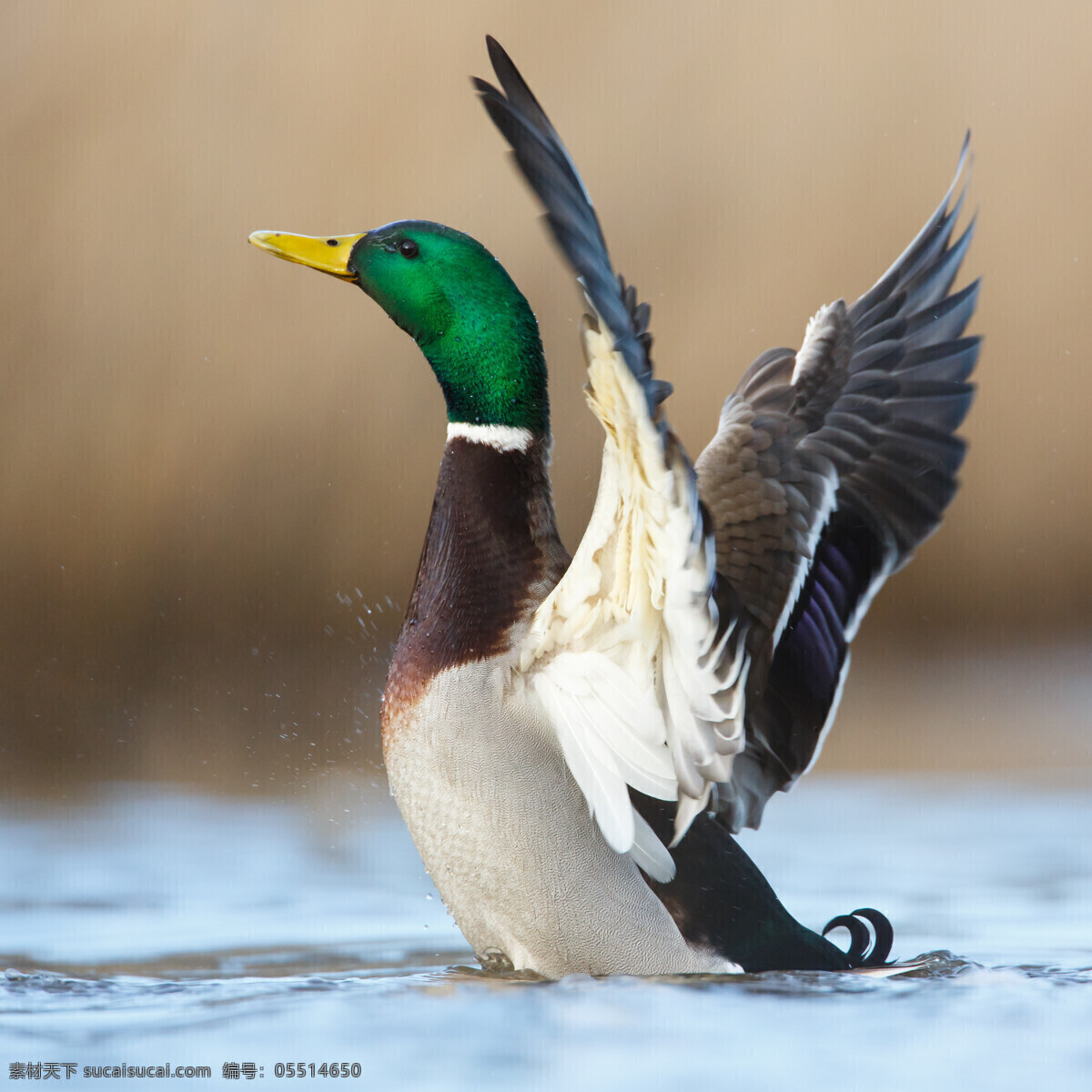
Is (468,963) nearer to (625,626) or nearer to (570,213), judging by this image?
(625,626)

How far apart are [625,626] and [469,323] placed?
0.76m

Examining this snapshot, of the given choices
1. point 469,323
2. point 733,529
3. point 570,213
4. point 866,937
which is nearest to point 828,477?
point 733,529

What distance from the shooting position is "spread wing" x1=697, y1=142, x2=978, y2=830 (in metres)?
2.81

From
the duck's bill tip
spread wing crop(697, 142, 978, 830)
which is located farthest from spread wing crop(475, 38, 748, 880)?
the duck's bill tip

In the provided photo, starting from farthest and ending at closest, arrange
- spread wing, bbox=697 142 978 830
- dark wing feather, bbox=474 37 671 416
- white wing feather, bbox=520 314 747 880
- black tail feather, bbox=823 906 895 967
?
1. black tail feather, bbox=823 906 895 967
2. spread wing, bbox=697 142 978 830
3. white wing feather, bbox=520 314 747 880
4. dark wing feather, bbox=474 37 671 416

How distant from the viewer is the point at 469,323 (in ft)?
9.41

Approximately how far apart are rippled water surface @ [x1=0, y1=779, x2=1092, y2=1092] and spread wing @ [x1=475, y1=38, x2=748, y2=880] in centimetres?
32

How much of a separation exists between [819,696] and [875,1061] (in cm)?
69

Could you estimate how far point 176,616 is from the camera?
6.42m

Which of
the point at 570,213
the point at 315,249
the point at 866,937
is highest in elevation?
the point at 315,249

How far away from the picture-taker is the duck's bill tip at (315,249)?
3.08 metres

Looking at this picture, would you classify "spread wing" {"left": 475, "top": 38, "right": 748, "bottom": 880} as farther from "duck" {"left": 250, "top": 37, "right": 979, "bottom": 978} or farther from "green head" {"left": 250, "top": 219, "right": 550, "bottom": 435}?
"green head" {"left": 250, "top": 219, "right": 550, "bottom": 435}

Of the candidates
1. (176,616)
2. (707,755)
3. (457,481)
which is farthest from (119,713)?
(707,755)

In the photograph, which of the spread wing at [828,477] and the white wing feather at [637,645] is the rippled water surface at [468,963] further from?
the spread wing at [828,477]
